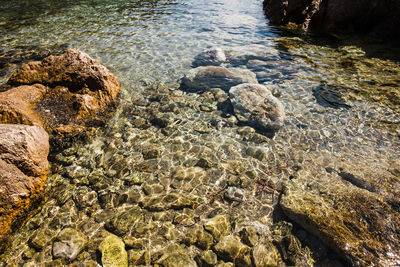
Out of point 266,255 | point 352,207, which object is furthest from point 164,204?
point 352,207

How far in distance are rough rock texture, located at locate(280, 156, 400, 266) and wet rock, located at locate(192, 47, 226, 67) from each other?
6461 millimetres

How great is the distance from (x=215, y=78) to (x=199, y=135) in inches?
126

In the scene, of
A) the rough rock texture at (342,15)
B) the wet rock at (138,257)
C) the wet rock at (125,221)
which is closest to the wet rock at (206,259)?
the wet rock at (138,257)

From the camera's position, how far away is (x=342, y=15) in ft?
45.0

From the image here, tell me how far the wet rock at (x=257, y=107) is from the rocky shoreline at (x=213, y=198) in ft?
0.13

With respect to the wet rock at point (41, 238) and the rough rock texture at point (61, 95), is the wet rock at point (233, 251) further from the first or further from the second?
the rough rock texture at point (61, 95)

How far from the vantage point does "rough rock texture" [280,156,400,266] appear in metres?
3.31

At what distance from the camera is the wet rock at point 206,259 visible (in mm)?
3342

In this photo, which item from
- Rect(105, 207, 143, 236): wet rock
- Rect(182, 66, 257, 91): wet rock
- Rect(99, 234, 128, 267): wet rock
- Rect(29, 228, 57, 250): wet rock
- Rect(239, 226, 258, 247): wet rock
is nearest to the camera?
Rect(99, 234, 128, 267): wet rock

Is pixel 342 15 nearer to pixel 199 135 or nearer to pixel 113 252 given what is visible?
pixel 199 135

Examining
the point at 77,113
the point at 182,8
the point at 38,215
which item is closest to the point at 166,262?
the point at 38,215

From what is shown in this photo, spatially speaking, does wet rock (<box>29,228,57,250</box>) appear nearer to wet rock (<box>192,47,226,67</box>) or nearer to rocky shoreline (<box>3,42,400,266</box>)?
rocky shoreline (<box>3,42,400,266</box>)

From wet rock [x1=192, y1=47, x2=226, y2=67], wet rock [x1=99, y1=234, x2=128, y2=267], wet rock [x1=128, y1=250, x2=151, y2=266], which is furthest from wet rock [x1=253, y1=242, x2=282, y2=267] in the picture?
wet rock [x1=192, y1=47, x2=226, y2=67]

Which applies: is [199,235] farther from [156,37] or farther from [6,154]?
[156,37]
